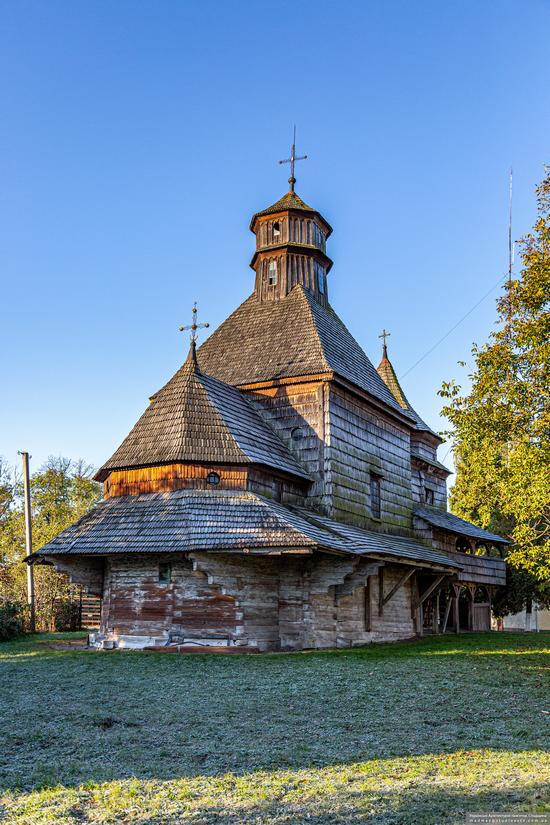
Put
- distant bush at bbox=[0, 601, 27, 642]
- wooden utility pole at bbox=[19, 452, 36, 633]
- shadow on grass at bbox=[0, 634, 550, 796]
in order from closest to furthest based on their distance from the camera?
shadow on grass at bbox=[0, 634, 550, 796], distant bush at bbox=[0, 601, 27, 642], wooden utility pole at bbox=[19, 452, 36, 633]

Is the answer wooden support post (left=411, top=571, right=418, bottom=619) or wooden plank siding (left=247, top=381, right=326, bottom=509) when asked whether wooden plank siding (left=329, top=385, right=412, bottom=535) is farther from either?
wooden support post (left=411, top=571, right=418, bottom=619)

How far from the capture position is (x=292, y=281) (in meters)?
26.4

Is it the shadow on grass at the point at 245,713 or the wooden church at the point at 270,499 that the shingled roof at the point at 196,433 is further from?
the shadow on grass at the point at 245,713

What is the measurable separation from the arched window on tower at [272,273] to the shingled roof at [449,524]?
960cm

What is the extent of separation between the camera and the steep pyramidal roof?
34281 mm

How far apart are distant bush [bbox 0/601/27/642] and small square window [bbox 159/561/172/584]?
7.94m

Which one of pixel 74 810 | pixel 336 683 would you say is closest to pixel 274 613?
pixel 336 683

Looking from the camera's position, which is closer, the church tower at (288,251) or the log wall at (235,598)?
the log wall at (235,598)

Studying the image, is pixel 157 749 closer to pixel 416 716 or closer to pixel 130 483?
pixel 416 716

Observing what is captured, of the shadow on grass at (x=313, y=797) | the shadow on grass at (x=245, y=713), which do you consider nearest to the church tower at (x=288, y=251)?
the shadow on grass at (x=245, y=713)

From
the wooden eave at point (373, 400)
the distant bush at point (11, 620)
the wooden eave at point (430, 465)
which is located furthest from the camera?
the wooden eave at point (430, 465)

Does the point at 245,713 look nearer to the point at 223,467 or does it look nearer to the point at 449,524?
the point at 223,467

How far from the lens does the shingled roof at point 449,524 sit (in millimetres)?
27047

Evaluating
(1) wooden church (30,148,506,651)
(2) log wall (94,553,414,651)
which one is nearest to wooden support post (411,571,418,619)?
(1) wooden church (30,148,506,651)
